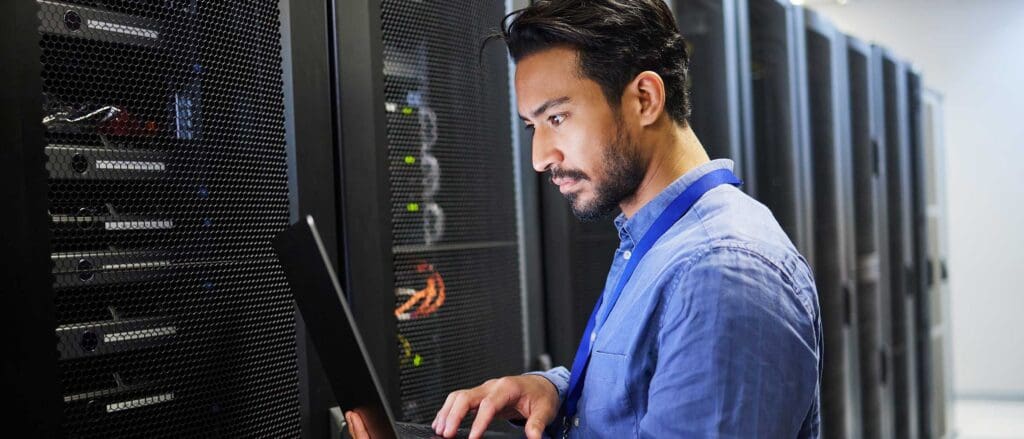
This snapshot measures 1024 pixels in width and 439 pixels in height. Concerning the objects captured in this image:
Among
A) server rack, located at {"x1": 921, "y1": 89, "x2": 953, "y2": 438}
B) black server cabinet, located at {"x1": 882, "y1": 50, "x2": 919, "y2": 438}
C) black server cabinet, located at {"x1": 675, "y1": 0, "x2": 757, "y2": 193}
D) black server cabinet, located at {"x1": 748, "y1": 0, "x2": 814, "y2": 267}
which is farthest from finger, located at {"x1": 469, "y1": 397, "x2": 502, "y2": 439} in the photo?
server rack, located at {"x1": 921, "y1": 89, "x2": 953, "y2": 438}

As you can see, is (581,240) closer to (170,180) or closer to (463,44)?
(463,44)

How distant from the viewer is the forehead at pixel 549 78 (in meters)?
1.11

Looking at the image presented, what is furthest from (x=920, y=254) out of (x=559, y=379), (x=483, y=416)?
(x=483, y=416)

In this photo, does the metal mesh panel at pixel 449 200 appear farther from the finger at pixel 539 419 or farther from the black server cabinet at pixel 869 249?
the black server cabinet at pixel 869 249

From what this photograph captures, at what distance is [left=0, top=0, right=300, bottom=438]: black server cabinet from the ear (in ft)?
1.60

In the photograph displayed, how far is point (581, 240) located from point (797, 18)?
5.23 feet

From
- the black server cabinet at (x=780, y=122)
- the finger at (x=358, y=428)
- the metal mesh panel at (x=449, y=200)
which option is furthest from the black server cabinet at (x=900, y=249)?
the finger at (x=358, y=428)

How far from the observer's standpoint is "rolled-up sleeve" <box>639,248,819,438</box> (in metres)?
0.86

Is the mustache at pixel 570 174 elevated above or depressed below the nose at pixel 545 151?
below

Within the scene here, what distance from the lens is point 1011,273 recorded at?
6.83 m

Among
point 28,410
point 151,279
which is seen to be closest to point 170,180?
point 151,279

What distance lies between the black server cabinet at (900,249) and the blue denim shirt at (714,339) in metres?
3.66

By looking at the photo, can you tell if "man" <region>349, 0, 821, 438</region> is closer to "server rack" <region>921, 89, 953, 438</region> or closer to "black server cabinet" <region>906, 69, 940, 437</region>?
"black server cabinet" <region>906, 69, 940, 437</region>

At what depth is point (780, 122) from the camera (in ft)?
9.70
